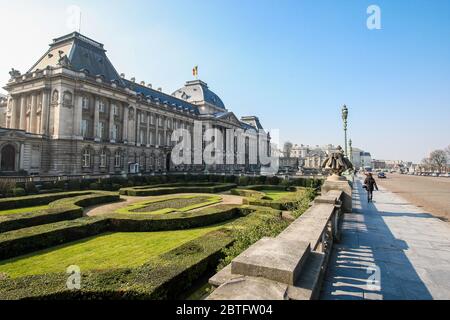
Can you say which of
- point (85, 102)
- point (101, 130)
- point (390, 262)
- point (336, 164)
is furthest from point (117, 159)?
point (390, 262)

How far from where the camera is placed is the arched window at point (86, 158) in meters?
42.0

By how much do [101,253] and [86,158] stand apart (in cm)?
3692

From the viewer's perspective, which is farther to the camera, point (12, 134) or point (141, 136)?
point (141, 136)

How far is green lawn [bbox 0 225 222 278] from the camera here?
28.3ft

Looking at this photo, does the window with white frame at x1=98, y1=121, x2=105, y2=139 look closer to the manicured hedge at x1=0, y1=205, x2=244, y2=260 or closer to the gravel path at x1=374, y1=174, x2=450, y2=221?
the manicured hedge at x1=0, y1=205, x2=244, y2=260

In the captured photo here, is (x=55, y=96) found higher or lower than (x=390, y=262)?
higher

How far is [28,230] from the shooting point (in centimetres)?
1065

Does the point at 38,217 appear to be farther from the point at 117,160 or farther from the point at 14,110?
the point at 14,110

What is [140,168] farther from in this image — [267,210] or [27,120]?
[267,210]

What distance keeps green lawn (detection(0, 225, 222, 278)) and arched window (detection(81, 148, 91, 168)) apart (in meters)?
33.7

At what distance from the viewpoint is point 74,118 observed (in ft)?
136

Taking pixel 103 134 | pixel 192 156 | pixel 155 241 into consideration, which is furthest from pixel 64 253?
pixel 192 156

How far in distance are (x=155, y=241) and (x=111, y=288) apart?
6.04 metres
